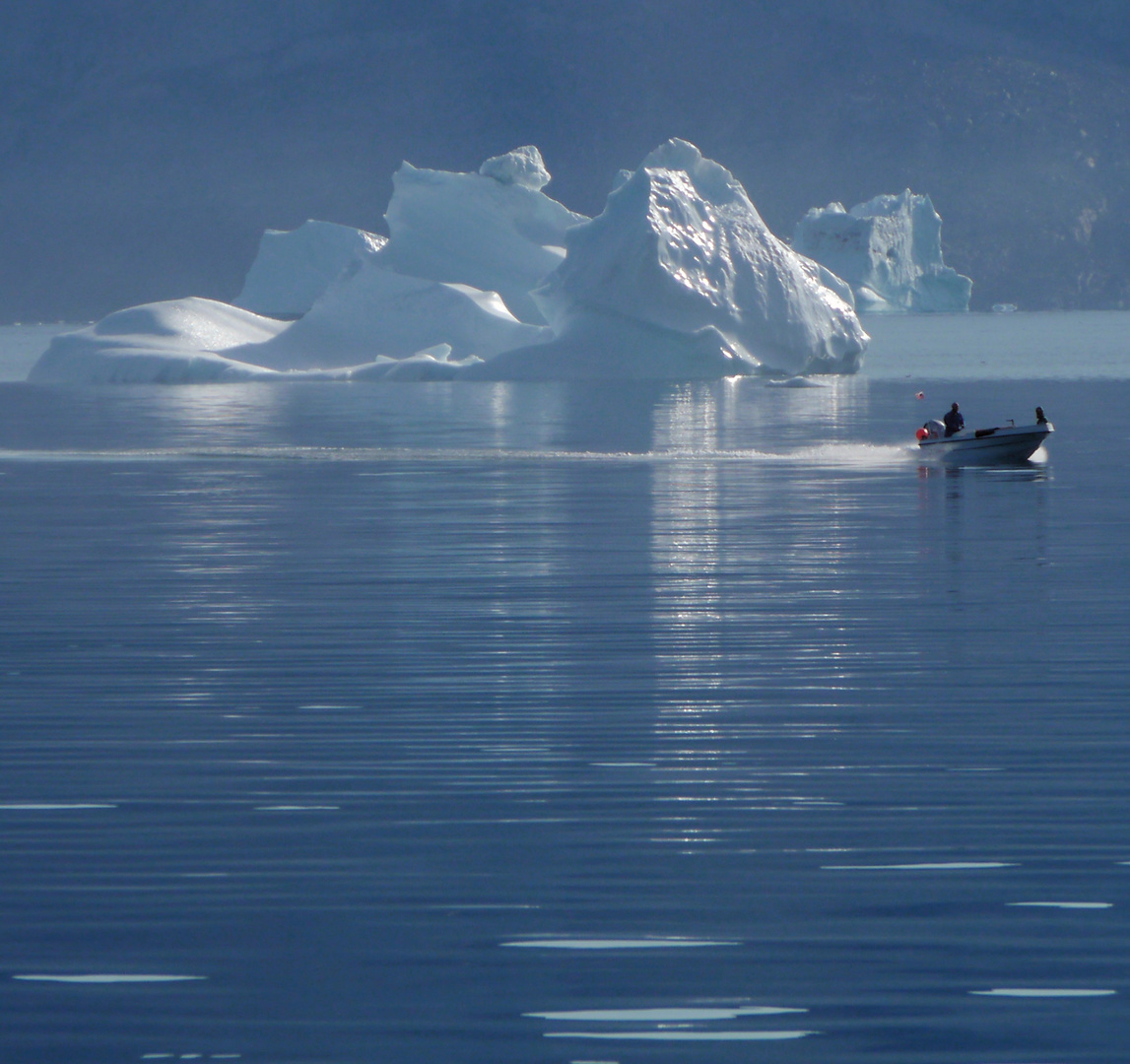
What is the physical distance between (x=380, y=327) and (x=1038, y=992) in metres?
58.9

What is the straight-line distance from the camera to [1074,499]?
2364cm

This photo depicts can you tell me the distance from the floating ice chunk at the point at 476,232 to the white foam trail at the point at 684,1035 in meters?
60.7

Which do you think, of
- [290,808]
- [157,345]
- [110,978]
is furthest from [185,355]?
[110,978]

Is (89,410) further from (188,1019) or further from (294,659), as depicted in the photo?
(188,1019)

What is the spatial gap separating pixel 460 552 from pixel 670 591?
353 centimetres

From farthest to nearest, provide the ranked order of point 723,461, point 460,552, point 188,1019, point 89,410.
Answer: point 89,410 → point 723,461 → point 460,552 → point 188,1019

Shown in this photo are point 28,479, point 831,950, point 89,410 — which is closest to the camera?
point 831,950

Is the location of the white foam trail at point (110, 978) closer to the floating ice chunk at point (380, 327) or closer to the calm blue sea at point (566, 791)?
the calm blue sea at point (566, 791)

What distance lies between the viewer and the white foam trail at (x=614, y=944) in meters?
6.55

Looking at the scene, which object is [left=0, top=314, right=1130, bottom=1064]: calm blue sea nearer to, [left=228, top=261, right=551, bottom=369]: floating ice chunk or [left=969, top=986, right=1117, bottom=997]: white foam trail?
[left=969, top=986, right=1117, bottom=997]: white foam trail

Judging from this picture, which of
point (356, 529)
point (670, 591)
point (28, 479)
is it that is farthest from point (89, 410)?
point (670, 591)

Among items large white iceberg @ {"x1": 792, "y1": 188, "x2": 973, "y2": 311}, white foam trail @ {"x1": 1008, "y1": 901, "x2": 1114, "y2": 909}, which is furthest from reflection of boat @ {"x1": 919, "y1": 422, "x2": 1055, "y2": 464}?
large white iceberg @ {"x1": 792, "y1": 188, "x2": 973, "y2": 311}

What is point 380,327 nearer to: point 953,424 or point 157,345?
point 157,345

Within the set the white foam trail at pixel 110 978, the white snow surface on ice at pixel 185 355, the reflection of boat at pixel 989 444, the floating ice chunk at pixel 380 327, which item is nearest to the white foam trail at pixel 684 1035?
the white foam trail at pixel 110 978
